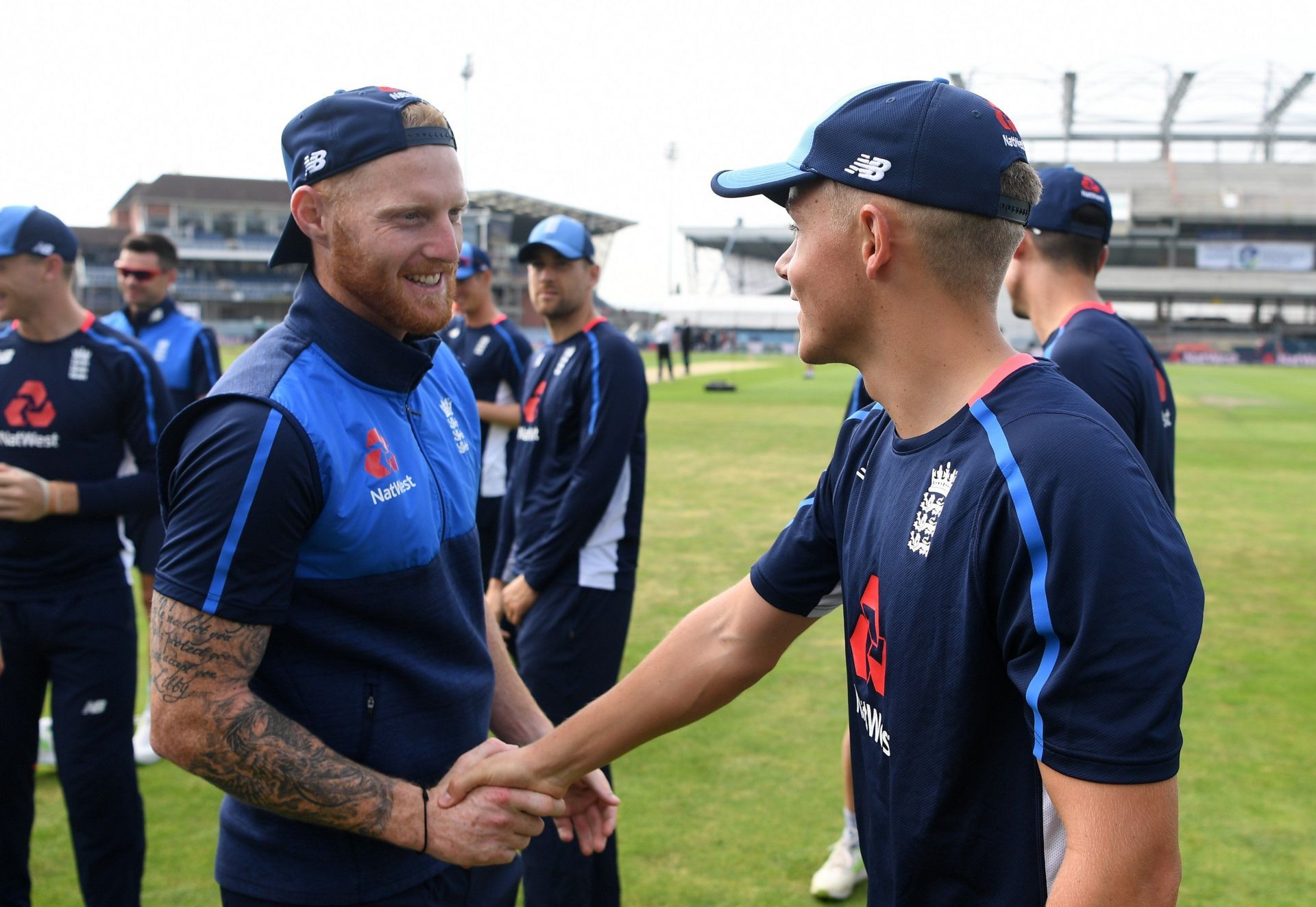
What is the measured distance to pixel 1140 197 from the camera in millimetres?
67875

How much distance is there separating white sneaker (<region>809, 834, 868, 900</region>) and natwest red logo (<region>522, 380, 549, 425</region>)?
2286 mm

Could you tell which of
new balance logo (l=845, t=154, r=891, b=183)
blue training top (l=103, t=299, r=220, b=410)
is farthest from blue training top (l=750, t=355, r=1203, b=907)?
blue training top (l=103, t=299, r=220, b=410)

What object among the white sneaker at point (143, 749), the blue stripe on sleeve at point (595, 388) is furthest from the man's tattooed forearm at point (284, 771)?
the white sneaker at point (143, 749)

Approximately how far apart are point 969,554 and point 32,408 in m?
3.77

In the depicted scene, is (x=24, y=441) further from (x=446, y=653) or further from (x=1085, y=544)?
(x=1085, y=544)

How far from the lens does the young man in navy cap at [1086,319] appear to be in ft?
12.0

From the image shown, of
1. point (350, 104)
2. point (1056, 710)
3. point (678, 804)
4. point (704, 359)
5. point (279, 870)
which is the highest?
point (350, 104)

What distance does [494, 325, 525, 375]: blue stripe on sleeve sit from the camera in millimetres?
6355

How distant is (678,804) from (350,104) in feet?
11.8

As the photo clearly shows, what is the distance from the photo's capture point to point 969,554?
4.99 ft

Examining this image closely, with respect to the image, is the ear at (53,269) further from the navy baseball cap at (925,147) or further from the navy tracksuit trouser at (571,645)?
the navy baseball cap at (925,147)

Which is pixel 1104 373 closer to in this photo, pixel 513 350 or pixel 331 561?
pixel 331 561

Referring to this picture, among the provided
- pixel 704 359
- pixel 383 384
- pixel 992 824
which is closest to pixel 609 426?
pixel 383 384

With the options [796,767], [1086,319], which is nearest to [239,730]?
[1086,319]
